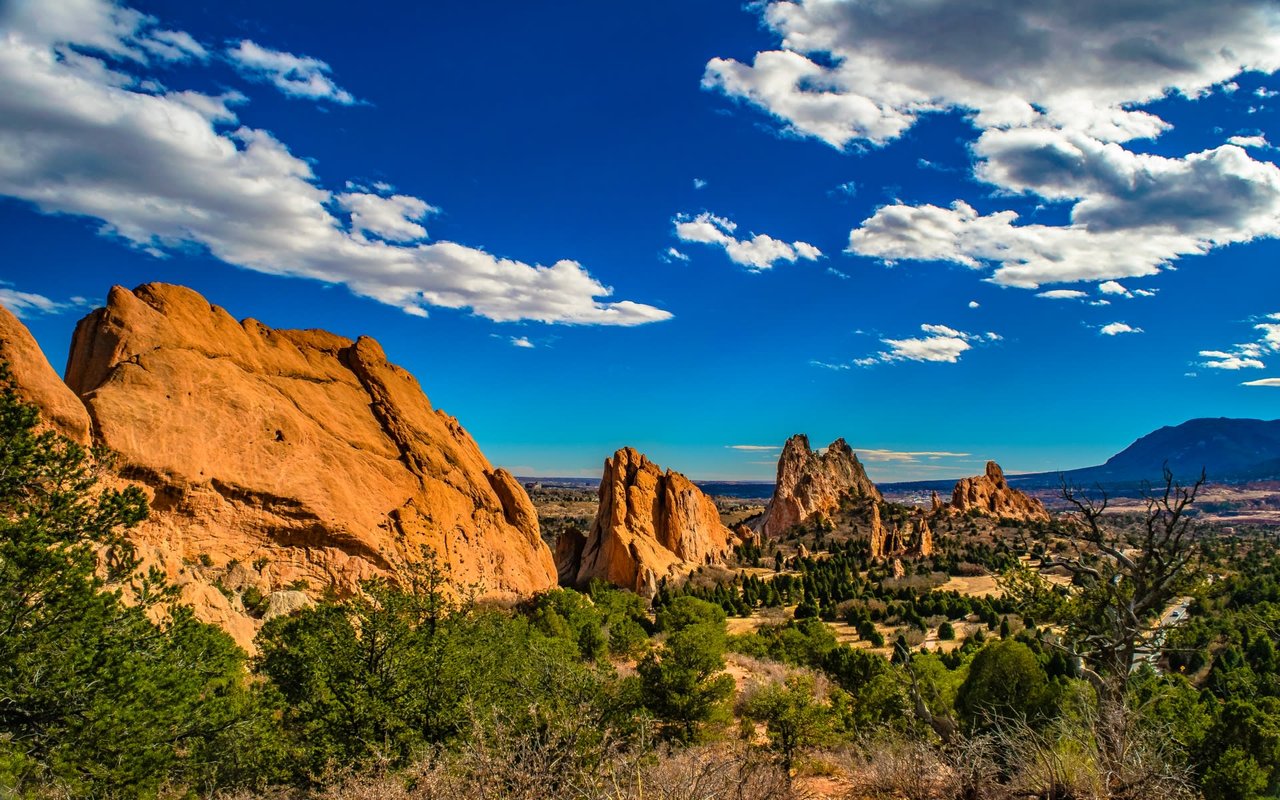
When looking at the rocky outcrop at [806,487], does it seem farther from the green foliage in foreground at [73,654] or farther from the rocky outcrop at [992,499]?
the green foliage in foreground at [73,654]

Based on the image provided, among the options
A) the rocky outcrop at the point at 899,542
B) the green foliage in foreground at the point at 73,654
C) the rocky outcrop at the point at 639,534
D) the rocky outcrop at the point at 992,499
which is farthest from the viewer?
the rocky outcrop at the point at 992,499

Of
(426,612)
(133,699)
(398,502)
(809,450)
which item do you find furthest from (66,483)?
(809,450)

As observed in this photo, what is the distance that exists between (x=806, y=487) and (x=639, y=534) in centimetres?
6034

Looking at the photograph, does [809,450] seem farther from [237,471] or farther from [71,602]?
[71,602]

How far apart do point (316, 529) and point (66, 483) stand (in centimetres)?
2708

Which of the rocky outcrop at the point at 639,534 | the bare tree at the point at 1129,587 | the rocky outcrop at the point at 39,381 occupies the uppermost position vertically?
the rocky outcrop at the point at 39,381

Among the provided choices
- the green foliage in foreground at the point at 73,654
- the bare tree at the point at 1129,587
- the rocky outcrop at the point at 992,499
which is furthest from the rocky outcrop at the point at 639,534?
the rocky outcrop at the point at 992,499

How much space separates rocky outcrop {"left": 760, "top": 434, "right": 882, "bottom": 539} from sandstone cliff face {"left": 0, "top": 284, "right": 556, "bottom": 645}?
7309 cm

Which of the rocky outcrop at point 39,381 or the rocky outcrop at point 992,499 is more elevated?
the rocky outcrop at point 39,381

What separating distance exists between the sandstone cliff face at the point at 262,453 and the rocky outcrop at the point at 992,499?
103 metres

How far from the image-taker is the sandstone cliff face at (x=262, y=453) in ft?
110

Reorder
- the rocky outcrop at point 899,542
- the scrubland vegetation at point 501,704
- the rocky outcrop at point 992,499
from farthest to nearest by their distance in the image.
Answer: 1. the rocky outcrop at point 992,499
2. the rocky outcrop at point 899,542
3. the scrubland vegetation at point 501,704

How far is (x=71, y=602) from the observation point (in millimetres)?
12086

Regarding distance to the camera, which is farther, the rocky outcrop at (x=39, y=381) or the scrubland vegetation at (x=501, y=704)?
the rocky outcrop at (x=39, y=381)
